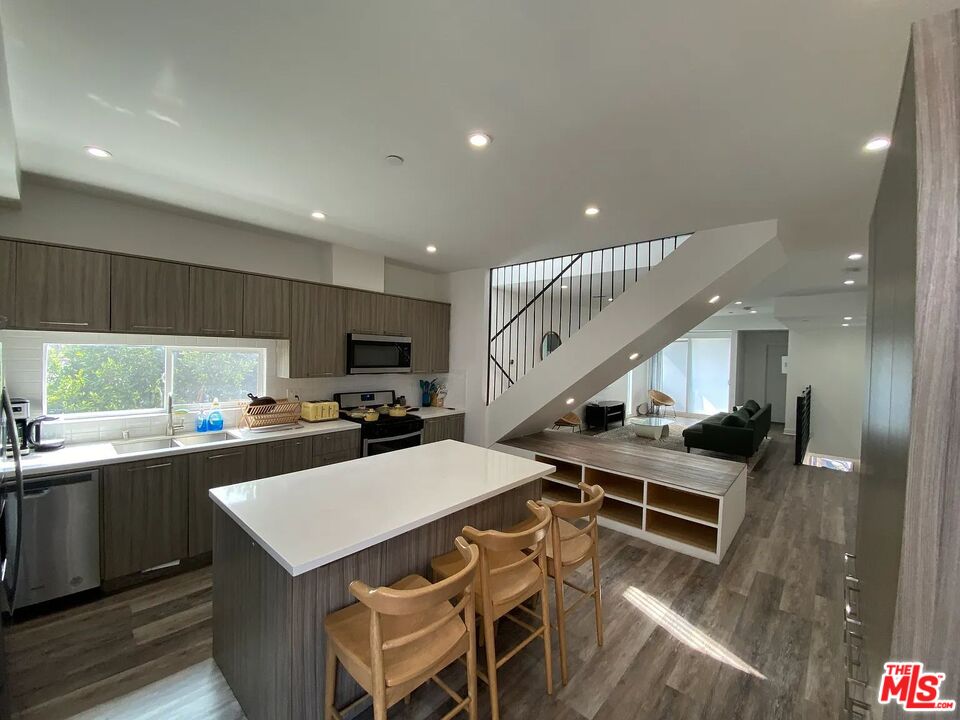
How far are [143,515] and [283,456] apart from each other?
955 mm

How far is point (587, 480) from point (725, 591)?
1481mm

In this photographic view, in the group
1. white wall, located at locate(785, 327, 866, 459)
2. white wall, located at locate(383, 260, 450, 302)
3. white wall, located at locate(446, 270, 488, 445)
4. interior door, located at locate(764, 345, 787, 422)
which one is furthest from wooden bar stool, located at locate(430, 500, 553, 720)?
interior door, located at locate(764, 345, 787, 422)

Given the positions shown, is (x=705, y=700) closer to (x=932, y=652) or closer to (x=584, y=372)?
(x=932, y=652)

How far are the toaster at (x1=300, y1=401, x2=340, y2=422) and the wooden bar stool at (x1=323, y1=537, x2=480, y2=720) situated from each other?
2.60 m

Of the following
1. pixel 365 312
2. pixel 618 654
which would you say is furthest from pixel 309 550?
pixel 365 312

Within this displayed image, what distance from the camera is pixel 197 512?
2891 millimetres

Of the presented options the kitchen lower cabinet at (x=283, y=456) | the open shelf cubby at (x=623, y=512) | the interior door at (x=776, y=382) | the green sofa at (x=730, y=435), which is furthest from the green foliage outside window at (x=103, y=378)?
the interior door at (x=776, y=382)

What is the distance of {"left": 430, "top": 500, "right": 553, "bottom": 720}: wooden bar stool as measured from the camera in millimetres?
1634

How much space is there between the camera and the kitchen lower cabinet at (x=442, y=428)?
4.62 metres

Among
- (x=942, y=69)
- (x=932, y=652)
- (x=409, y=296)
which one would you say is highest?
(x=409, y=296)

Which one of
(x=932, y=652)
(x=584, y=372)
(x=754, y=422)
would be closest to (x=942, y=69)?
(x=932, y=652)

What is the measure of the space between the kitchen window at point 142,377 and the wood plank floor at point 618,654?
4.60 feet

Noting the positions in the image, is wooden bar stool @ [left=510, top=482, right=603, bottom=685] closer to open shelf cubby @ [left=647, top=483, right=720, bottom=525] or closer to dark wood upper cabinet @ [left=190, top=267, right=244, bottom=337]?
open shelf cubby @ [left=647, top=483, right=720, bottom=525]

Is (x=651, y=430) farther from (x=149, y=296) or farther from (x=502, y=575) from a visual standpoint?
(x=149, y=296)
